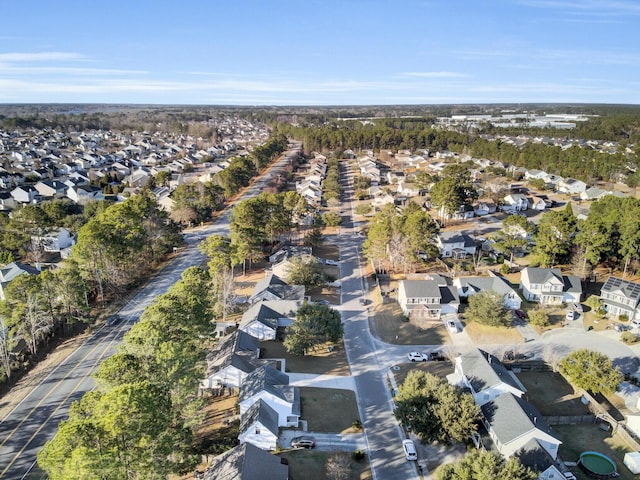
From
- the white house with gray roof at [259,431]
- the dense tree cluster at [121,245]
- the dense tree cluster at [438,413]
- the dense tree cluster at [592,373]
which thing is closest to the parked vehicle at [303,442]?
the white house with gray roof at [259,431]

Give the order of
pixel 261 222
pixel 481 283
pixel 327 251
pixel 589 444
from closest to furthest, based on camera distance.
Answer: pixel 589 444 < pixel 481 283 < pixel 261 222 < pixel 327 251

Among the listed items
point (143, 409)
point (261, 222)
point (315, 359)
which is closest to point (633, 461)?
point (315, 359)

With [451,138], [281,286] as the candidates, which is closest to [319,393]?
[281,286]

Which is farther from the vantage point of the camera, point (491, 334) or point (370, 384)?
point (491, 334)

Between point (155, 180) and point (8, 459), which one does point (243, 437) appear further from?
point (155, 180)

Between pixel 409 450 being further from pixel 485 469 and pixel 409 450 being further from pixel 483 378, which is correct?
pixel 483 378

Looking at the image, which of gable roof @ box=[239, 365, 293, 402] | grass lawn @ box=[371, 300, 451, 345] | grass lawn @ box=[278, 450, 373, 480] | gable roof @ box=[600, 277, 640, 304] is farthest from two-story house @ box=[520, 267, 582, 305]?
grass lawn @ box=[278, 450, 373, 480]
